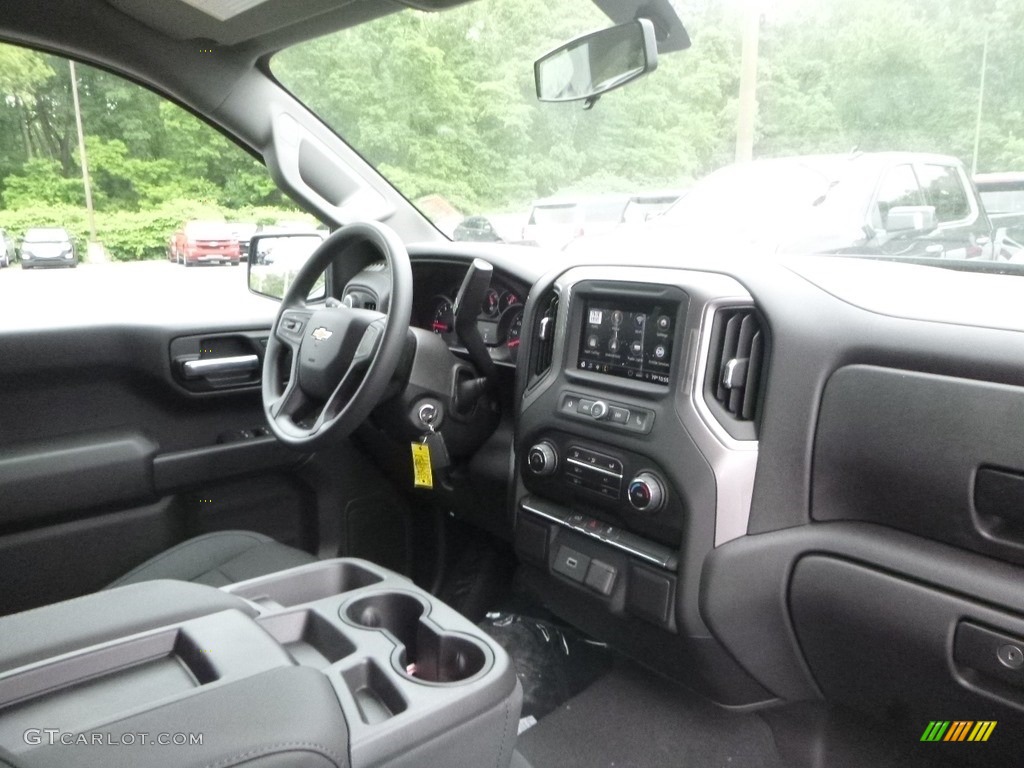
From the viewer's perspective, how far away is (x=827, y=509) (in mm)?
1525

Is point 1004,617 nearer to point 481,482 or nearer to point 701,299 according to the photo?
point 701,299

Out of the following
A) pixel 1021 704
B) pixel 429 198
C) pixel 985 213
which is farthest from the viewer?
pixel 429 198

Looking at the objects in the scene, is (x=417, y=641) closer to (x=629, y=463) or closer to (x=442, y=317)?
(x=629, y=463)

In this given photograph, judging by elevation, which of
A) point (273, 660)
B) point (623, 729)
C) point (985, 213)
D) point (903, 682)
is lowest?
point (623, 729)

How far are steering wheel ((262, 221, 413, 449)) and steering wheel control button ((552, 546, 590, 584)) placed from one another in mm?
559

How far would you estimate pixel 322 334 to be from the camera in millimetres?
2002

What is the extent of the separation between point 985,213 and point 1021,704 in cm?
94

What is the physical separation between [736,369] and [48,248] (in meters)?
2.05

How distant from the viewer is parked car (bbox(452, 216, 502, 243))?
257 centimetres

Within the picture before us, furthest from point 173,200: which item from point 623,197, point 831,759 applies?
point 831,759

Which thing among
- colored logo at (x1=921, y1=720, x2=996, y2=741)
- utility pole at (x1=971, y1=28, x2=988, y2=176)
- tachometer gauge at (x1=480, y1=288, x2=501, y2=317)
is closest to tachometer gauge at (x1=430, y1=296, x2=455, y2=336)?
tachometer gauge at (x1=480, y1=288, x2=501, y2=317)

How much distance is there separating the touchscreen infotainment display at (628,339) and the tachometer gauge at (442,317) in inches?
24.9

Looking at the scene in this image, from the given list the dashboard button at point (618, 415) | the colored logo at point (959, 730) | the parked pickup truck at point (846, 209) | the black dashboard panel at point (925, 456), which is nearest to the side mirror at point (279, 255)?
the parked pickup truck at point (846, 209)

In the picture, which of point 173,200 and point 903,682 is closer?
point 903,682
